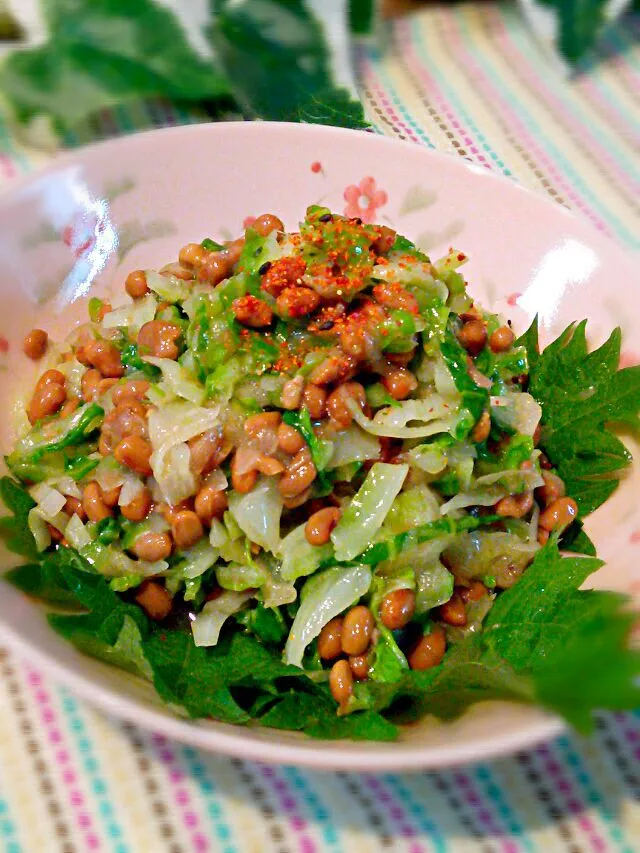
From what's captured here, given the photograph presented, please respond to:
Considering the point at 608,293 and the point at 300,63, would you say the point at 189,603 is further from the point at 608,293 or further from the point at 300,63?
the point at 300,63

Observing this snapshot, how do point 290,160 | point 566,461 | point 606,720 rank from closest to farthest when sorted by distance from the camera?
point 606,720 < point 566,461 < point 290,160

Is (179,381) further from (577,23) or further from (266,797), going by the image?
(577,23)

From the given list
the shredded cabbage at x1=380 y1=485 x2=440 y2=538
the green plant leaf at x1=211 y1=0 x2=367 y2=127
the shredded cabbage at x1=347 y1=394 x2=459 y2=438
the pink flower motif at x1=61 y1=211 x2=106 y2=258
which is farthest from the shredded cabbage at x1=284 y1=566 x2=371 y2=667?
the green plant leaf at x1=211 y1=0 x2=367 y2=127

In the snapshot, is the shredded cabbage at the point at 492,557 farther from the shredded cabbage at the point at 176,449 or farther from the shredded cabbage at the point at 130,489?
the shredded cabbage at the point at 130,489

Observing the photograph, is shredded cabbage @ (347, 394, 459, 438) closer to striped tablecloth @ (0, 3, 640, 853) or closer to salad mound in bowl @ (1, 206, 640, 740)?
salad mound in bowl @ (1, 206, 640, 740)

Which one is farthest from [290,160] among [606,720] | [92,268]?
[606,720]

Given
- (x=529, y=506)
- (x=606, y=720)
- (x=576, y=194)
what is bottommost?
(x=606, y=720)

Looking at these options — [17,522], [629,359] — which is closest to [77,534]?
[17,522]

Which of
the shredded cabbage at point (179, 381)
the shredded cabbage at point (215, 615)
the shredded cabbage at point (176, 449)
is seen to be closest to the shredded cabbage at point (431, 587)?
the shredded cabbage at point (215, 615)
